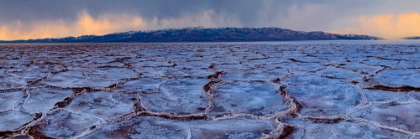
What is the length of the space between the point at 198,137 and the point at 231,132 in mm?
176

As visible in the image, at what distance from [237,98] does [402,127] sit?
100 cm

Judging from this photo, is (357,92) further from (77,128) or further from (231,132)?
(77,128)

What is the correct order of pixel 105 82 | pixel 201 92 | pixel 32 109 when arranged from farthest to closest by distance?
pixel 105 82
pixel 201 92
pixel 32 109

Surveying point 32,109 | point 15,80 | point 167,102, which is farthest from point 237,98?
point 15,80

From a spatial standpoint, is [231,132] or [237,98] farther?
[237,98]

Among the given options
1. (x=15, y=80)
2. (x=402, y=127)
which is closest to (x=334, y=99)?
(x=402, y=127)

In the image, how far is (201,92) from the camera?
231cm

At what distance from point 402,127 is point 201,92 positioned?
4.35 feet

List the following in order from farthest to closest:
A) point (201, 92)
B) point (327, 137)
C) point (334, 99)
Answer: point (201, 92), point (334, 99), point (327, 137)

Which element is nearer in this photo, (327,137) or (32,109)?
(327,137)

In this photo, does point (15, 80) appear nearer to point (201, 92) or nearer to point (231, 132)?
point (201, 92)

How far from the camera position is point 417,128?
144 centimetres

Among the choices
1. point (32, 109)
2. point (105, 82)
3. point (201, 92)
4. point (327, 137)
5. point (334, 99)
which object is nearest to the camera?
point (327, 137)

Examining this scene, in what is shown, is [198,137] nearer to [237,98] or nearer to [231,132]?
[231,132]
